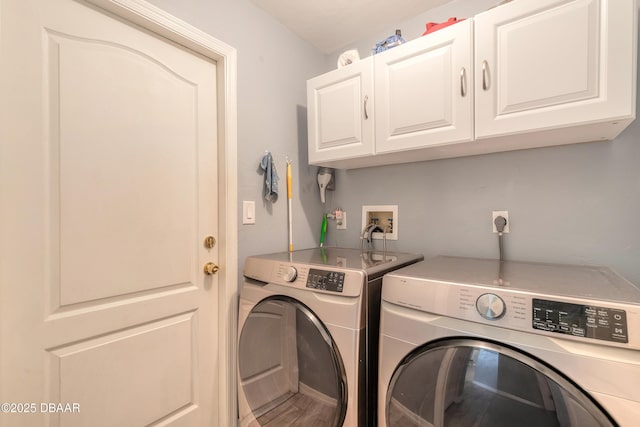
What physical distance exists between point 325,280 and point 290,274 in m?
0.18

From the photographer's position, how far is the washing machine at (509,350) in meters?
0.67

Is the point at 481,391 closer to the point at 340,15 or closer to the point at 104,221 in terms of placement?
the point at 104,221

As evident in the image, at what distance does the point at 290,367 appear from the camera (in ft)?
3.97

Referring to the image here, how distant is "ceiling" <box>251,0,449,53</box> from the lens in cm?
160

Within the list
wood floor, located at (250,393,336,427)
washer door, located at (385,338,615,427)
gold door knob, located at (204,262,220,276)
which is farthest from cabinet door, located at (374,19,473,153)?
wood floor, located at (250,393,336,427)

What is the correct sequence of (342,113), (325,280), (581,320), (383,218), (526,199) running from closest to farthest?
1. (581,320)
2. (325,280)
3. (526,199)
4. (342,113)
5. (383,218)

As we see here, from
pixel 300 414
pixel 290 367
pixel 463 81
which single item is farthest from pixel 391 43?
pixel 300 414

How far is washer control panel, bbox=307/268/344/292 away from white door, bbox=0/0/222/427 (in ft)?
2.00

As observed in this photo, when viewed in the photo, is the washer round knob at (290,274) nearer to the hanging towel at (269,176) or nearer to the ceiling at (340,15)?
the hanging towel at (269,176)

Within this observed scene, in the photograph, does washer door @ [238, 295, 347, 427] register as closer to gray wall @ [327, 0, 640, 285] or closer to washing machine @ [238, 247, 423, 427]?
washing machine @ [238, 247, 423, 427]

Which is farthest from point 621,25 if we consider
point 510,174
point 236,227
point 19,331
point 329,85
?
point 19,331

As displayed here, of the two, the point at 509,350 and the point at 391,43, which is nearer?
the point at 509,350

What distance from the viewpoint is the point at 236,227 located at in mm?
1502

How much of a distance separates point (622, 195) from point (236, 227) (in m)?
1.73
